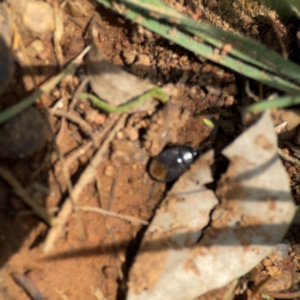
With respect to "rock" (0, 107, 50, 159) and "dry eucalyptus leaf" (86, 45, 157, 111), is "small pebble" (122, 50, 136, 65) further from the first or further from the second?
"rock" (0, 107, 50, 159)

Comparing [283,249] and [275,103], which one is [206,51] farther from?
[283,249]

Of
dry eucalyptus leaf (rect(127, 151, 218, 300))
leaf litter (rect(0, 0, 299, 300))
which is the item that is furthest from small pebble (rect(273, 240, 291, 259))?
dry eucalyptus leaf (rect(127, 151, 218, 300))

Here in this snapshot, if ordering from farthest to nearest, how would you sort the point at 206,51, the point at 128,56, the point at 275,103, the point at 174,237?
the point at 128,56 → the point at 206,51 → the point at 174,237 → the point at 275,103

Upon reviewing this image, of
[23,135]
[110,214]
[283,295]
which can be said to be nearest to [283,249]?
[283,295]

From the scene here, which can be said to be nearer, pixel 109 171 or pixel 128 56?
pixel 109 171

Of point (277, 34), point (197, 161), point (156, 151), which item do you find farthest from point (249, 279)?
point (277, 34)

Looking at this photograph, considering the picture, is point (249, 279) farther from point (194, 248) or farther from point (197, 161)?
point (197, 161)
